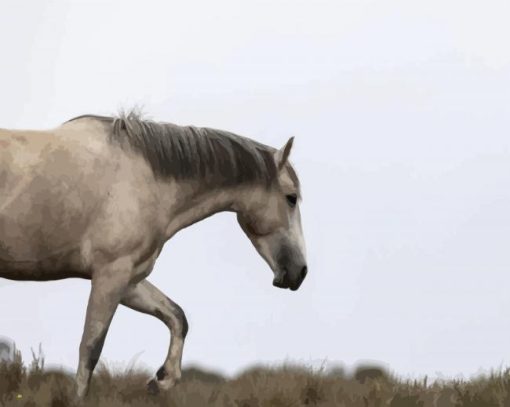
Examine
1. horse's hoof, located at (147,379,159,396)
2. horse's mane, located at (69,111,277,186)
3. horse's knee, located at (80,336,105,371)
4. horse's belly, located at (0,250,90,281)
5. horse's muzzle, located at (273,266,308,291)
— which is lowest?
horse's hoof, located at (147,379,159,396)

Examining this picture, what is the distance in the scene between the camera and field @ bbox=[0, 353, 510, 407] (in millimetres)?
8625

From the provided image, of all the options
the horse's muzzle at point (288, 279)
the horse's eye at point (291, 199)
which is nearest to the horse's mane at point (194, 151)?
the horse's eye at point (291, 199)

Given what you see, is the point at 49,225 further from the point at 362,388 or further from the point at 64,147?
the point at 362,388

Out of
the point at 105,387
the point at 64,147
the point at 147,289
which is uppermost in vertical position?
the point at 64,147

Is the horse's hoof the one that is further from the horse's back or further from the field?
the horse's back

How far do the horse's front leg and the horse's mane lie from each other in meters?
0.92

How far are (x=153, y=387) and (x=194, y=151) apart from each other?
2.08 m

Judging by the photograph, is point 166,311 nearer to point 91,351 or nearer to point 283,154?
point 91,351

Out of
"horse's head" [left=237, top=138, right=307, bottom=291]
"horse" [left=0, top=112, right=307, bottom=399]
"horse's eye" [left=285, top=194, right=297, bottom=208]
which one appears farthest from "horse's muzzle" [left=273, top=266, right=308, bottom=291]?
"horse's eye" [left=285, top=194, right=297, bottom=208]

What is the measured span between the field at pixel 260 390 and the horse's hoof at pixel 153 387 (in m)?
0.07

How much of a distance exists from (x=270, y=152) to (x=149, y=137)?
3.79ft

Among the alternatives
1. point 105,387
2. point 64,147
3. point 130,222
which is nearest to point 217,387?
point 105,387

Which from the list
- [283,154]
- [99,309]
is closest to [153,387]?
[99,309]

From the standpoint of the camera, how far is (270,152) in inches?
381
